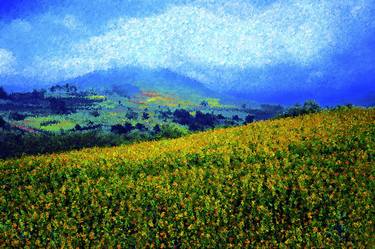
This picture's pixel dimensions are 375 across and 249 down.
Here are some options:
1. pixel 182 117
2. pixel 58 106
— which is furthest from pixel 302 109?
pixel 58 106

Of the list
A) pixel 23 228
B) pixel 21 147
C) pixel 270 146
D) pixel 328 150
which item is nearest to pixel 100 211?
pixel 23 228

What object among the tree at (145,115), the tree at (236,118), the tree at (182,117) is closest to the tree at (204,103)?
the tree at (236,118)

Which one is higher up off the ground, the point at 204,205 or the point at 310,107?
the point at 310,107

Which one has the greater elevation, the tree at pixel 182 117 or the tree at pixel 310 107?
the tree at pixel 310 107

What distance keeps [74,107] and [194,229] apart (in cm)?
3285

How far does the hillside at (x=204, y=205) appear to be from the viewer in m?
7.48

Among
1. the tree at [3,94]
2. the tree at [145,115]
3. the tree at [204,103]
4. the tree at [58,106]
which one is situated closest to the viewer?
the tree at [145,115]

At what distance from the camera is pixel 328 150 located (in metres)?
8.66

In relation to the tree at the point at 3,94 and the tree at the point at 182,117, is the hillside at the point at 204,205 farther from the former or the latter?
the tree at the point at 3,94

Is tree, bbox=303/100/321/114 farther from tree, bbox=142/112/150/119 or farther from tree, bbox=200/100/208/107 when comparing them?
tree, bbox=200/100/208/107

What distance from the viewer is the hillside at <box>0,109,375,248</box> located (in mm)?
7480

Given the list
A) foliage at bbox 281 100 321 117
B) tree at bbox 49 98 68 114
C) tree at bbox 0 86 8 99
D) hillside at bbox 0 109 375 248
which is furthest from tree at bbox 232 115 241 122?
hillside at bbox 0 109 375 248

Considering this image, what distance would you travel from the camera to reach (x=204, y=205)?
25.0 ft

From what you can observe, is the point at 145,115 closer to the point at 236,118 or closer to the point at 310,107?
the point at 236,118
